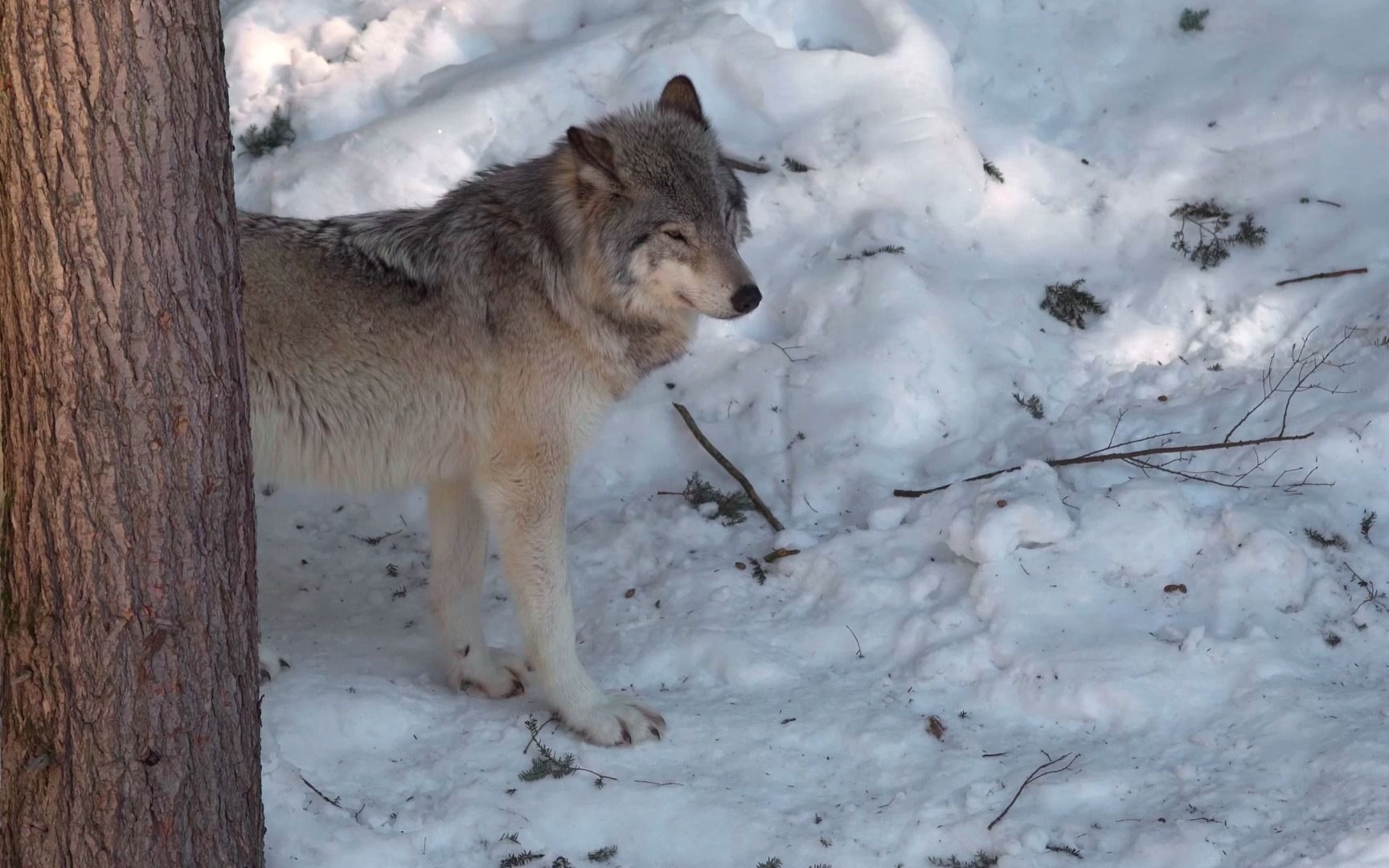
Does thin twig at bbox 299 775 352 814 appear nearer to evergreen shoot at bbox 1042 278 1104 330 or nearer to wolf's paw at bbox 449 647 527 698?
wolf's paw at bbox 449 647 527 698

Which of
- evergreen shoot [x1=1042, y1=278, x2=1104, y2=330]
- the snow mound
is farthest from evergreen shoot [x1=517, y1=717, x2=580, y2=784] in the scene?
evergreen shoot [x1=1042, y1=278, x2=1104, y2=330]

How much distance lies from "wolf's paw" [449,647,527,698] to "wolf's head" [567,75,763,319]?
4.60 ft

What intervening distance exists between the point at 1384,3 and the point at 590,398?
18.5ft

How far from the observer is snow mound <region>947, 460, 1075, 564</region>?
4.79m

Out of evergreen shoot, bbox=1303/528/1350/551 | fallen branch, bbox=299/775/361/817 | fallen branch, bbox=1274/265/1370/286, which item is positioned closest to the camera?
fallen branch, bbox=299/775/361/817

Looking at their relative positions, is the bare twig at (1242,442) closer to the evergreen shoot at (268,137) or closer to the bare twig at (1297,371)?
the bare twig at (1297,371)

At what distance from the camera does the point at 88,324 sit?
9.25 ft

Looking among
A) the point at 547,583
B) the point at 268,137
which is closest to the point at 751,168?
the point at 268,137

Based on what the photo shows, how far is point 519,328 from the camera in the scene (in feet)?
14.1

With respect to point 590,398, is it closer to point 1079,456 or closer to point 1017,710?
point 1017,710

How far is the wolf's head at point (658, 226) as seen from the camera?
419 centimetres

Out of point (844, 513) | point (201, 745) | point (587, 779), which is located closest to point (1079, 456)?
point (844, 513)

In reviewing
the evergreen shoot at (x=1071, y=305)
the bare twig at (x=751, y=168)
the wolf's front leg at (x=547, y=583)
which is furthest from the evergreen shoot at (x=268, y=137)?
the evergreen shoot at (x=1071, y=305)

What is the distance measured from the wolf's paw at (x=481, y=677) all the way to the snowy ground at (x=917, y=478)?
0.12 m
